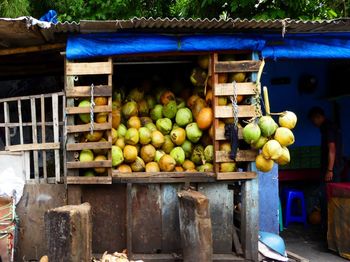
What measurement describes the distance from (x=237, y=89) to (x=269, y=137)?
0.69m

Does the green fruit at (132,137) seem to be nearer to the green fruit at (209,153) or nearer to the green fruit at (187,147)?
the green fruit at (187,147)

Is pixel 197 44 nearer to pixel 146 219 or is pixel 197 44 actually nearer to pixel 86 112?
pixel 86 112

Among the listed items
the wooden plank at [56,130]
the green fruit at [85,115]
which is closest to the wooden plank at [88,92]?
the green fruit at [85,115]

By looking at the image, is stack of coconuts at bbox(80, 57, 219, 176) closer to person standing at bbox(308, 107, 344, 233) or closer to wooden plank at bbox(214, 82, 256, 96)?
wooden plank at bbox(214, 82, 256, 96)

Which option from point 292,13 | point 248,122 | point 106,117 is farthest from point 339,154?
point 106,117

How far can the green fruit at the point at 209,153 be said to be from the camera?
197 inches

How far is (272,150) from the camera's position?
445cm

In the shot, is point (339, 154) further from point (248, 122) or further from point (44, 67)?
point (44, 67)

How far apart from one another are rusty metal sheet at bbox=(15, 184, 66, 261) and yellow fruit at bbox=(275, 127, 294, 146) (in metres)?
2.86

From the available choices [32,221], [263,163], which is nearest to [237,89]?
[263,163]

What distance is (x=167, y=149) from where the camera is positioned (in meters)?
5.22

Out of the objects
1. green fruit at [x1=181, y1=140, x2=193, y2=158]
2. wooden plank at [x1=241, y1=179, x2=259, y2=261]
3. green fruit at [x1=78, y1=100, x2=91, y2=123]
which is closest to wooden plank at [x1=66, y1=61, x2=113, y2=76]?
green fruit at [x1=78, y1=100, x2=91, y2=123]

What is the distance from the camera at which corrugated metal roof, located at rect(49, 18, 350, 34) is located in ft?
14.5

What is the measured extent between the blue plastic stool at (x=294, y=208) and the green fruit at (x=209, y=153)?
320 cm
